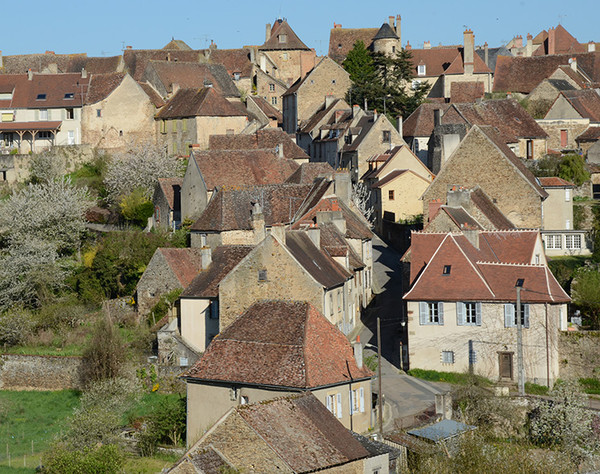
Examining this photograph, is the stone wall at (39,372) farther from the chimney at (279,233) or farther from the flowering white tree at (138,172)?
the flowering white tree at (138,172)

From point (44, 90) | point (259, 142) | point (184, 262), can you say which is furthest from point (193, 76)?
point (184, 262)

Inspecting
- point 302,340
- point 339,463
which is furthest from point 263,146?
point 339,463

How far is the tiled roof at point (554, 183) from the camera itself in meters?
50.5

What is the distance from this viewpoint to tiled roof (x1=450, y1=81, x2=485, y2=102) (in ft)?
242

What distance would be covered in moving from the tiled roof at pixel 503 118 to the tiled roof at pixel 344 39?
2709 centimetres

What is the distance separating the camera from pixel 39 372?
42.6 m

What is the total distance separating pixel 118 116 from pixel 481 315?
38131mm

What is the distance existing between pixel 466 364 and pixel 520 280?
3.31 m

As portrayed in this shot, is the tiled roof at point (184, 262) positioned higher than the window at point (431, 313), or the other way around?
the tiled roof at point (184, 262)

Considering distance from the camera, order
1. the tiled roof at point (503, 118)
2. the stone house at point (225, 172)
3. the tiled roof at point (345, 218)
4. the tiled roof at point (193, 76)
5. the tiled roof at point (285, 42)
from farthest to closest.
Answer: the tiled roof at point (285, 42) < the tiled roof at point (193, 76) < the tiled roof at point (503, 118) < the stone house at point (225, 172) < the tiled roof at point (345, 218)

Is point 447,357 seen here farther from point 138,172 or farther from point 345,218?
point 138,172

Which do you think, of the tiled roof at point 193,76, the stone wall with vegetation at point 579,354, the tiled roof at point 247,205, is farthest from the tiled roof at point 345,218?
the tiled roof at point 193,76

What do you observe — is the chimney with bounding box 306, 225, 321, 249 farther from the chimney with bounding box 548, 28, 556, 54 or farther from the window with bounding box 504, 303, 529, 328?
the chimney with bounding box 548, 28, 556, 54

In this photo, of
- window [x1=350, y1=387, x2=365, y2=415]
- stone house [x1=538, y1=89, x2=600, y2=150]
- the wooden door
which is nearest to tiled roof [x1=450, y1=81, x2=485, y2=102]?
stone house [x1=538, y1=89, x2=600, y2=150]
